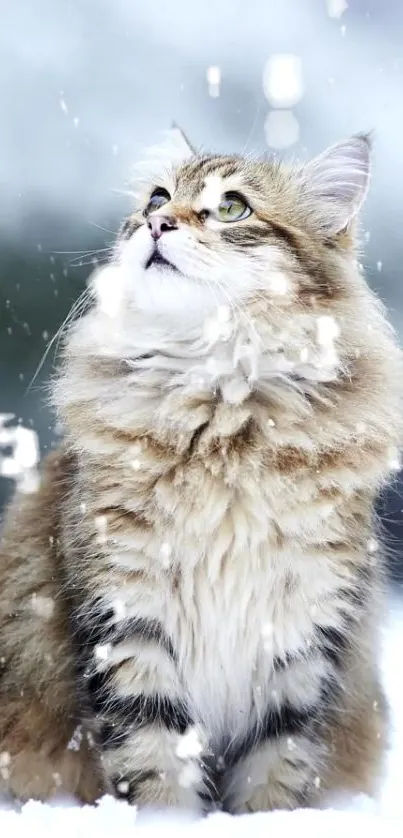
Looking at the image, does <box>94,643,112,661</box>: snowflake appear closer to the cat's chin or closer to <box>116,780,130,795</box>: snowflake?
<box>116,780,130,795</box>: snowflake

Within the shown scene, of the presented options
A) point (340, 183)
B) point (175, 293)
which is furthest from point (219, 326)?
point (340, 183)

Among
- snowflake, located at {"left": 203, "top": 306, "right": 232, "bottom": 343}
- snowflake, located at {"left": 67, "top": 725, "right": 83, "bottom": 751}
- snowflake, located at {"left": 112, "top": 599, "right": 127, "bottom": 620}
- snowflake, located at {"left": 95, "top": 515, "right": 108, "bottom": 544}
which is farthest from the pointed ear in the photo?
snowflake, located at {"left": 67, "top": 725, "right": 83, "bottom": 751}

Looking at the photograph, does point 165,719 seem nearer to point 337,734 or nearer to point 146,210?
point 337,734

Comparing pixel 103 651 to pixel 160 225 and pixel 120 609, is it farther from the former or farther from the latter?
pixel 160 225

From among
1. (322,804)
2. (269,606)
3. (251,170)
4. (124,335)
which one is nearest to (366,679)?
(322,804)

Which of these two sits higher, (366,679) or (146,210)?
(146,210)
